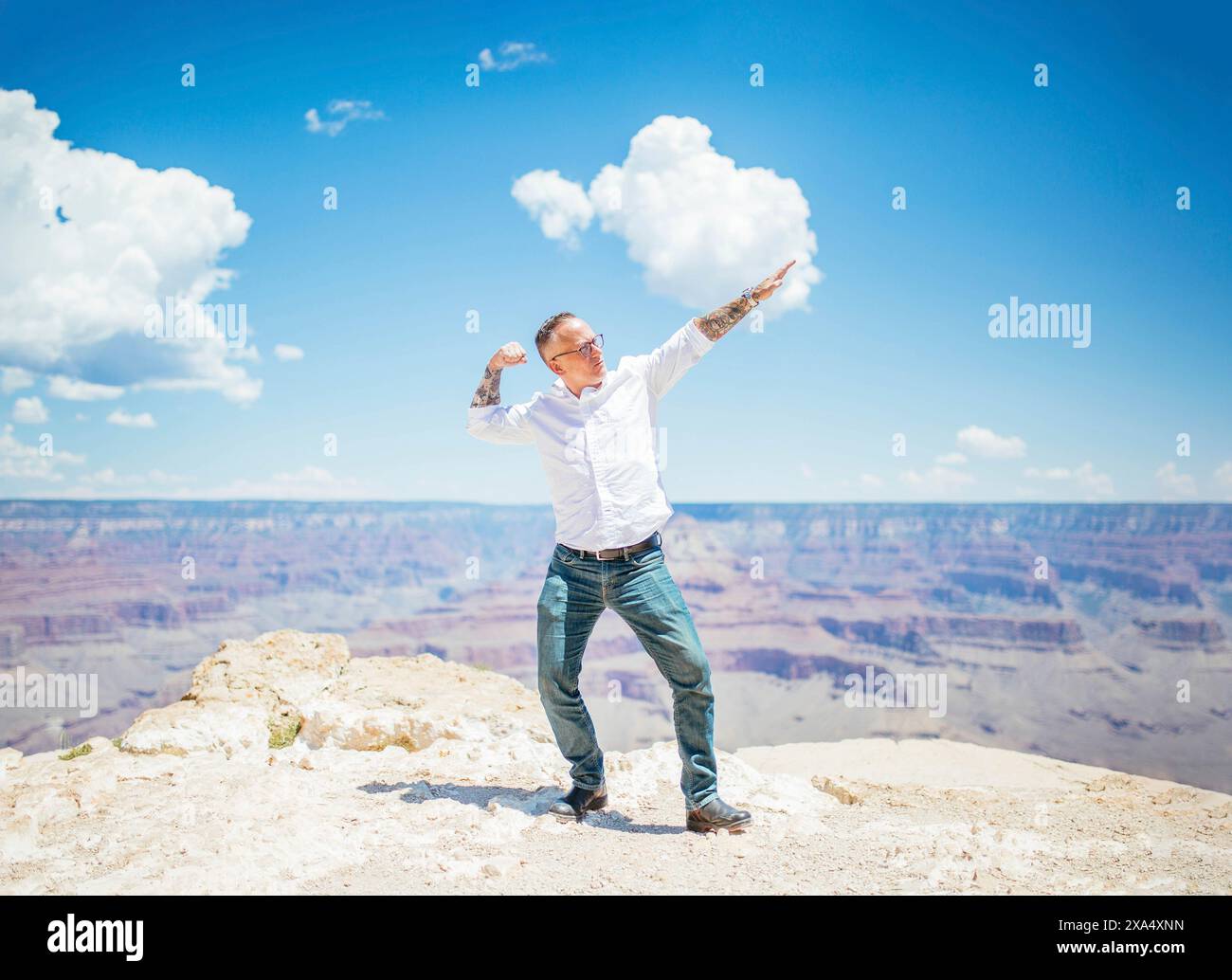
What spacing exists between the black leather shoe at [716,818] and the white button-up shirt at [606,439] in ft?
4.32

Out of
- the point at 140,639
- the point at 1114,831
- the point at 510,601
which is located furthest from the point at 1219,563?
the point at 140,639

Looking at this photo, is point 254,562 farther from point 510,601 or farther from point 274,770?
point 274,770

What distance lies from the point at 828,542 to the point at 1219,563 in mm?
68180

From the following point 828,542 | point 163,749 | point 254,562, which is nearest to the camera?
point 163,749

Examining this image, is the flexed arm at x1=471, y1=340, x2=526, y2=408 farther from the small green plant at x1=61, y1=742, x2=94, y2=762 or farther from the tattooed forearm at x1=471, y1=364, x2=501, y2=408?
the small green plant at x1=61, y1=742, x2=94, y2=762

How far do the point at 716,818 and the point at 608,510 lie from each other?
5.06 ft

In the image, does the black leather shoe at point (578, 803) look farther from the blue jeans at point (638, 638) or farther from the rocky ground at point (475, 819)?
the blue jeans at point (638, 638)

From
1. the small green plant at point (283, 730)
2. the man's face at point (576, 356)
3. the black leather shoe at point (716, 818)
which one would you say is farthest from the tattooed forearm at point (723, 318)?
the small green plant at point (283, 730)

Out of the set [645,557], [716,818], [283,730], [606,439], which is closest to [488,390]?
[606,439]

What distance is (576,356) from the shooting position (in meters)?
→ 3.63

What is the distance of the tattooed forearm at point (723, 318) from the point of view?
12.1 ft

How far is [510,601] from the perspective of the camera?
438ft

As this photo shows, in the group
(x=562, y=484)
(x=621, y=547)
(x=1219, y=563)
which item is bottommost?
(x=1219, y=563)

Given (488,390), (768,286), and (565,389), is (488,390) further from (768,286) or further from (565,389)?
(768,286)
